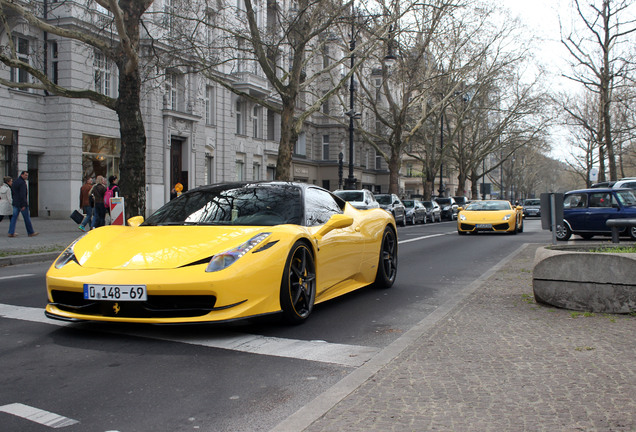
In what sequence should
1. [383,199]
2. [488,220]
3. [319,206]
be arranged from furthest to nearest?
[383,199], [488,220], [319,206]

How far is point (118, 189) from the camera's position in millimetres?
18000

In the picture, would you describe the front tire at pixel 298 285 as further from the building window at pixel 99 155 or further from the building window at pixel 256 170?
the building window at pixel 256 170

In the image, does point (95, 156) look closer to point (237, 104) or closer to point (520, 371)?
point (237, 104)

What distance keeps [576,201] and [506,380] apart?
52.1ft

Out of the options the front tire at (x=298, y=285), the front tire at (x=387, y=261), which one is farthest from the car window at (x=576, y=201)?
the front tire at (x=298, y=285)

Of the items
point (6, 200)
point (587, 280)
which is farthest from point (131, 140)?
point (587, 280)

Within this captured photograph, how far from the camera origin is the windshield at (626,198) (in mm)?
17766

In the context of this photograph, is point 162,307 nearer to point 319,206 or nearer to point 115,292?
point 115,292

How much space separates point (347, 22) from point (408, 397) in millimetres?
22917

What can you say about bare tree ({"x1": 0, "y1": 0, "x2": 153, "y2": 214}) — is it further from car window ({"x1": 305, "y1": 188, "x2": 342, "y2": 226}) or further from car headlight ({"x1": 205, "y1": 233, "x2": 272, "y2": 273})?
car headlight ({"x1": 205, "y1": 233, "x2": 272, "y2": 273})

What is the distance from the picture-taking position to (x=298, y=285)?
5684 millimetres

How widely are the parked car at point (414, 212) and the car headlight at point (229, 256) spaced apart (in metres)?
30.2

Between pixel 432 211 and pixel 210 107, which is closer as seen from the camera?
pixel 210 107

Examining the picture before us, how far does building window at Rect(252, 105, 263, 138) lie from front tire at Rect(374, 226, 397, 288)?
115 ft
